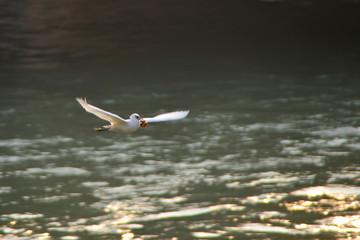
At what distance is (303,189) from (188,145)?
87.1 inches

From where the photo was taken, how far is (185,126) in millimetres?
10500

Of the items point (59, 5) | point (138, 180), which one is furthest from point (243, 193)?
point (59, 5)

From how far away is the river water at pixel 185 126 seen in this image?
7.11 metres

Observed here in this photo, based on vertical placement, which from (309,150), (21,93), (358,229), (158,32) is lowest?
(358,229)

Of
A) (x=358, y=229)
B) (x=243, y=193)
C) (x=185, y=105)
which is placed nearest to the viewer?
(x=358, y=229)

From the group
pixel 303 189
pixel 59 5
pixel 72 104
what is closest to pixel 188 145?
pixel 303 189

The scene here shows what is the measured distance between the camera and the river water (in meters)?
7.11

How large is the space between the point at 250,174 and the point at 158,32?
30.3ft

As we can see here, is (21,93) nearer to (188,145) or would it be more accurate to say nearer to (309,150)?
(188,145)

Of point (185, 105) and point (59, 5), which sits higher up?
point (59, 5)

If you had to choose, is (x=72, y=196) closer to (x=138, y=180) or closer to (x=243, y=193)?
(x=138, y=180)

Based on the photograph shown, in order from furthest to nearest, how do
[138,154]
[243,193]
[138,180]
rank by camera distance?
[138,154], [138,180], [243,193]

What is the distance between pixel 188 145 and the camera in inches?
378

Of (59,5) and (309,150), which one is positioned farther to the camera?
(59,5)
